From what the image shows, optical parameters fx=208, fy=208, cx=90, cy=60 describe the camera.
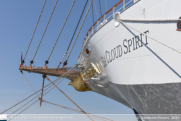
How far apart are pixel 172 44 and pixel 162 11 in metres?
0.92

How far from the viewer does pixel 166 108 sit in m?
6.00

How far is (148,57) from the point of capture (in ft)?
19.1

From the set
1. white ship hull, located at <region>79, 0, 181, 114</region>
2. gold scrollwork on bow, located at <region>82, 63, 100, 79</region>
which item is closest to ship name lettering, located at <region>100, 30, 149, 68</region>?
white ship hull, located at <region>79, 0, 181, 114</region>

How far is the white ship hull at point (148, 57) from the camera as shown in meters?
5.23

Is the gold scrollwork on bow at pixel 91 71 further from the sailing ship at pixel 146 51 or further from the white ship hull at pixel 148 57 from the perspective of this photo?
the white ship hull at pixel 148 57

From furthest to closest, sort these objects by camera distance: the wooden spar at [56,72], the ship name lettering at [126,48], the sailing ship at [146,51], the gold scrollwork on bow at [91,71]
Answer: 1. the wooden spar at [56,72]
2. the gold scrollwork on bow at [91,71]
3. the ship name lettering at [126,48]
4. the sailing ship at [146,51]

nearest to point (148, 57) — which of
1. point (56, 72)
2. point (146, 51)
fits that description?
point (146, 51)

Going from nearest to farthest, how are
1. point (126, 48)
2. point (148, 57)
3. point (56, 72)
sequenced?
1. point (148, 57)
2. point (126, 48)
3. point (56, 72)

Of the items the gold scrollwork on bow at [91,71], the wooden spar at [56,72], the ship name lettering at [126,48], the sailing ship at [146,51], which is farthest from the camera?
the wooden spar at [56,72]

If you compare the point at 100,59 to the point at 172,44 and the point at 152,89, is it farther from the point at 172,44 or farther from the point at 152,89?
the point at 172,44

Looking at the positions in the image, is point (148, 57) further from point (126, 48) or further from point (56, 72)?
point (56, 72)

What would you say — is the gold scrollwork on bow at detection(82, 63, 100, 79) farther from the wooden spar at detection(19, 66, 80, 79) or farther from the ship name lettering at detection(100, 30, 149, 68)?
the ship name lettering at detection(100, 30, 149, 68)

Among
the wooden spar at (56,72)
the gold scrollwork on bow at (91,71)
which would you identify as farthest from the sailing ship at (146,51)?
the wooden spar at (56,72)

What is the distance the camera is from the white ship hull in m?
5.23
